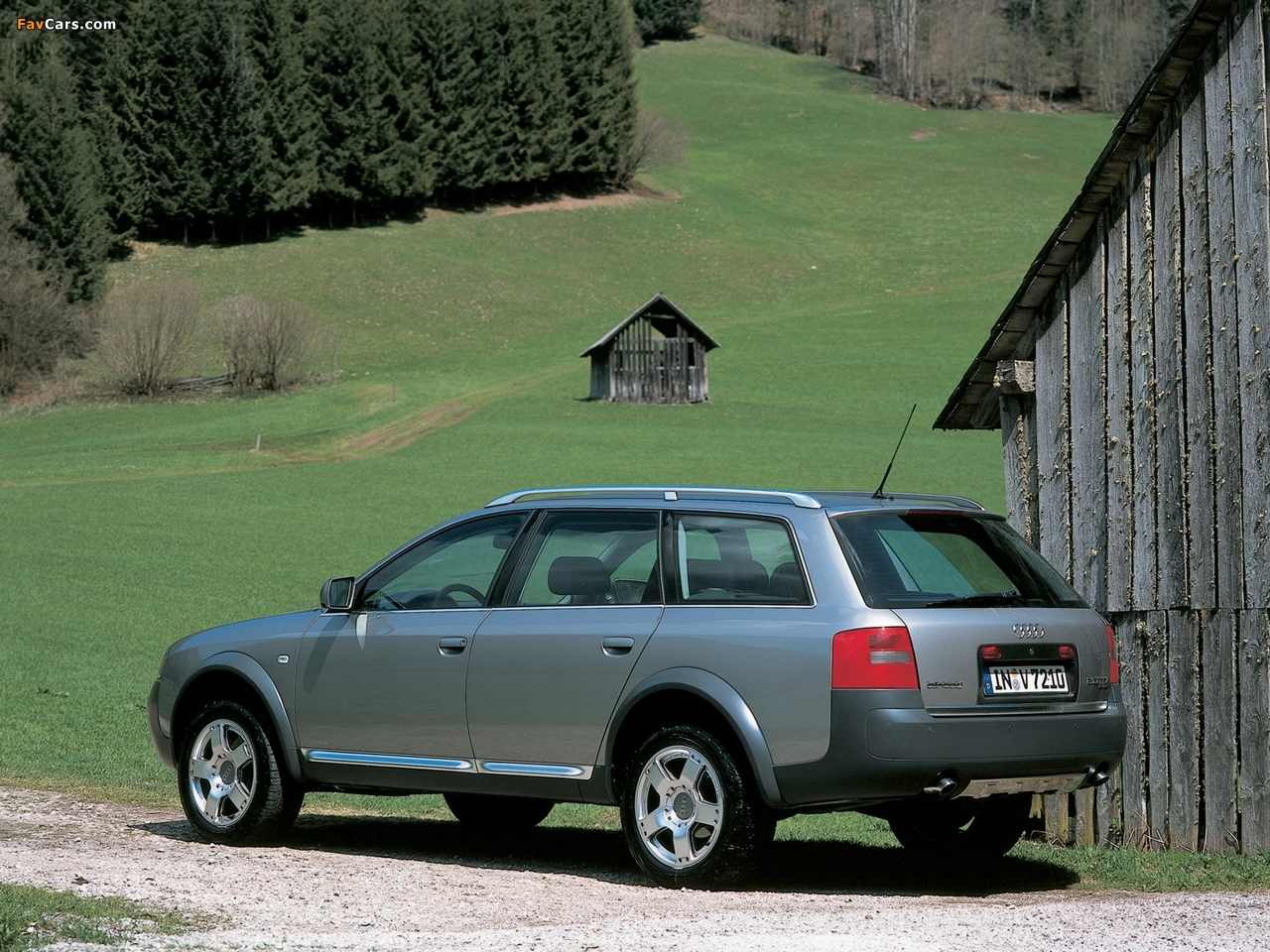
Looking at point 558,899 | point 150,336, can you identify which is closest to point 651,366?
point 150,336

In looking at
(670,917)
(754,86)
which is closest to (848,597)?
(670,917)

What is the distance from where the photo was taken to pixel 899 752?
6.41 meters

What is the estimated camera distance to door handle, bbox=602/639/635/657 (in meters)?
7.14

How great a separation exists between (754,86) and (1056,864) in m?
129

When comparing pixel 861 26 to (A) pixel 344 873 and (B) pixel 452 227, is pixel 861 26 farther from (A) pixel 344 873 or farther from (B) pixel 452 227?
(A) pixel 344 873

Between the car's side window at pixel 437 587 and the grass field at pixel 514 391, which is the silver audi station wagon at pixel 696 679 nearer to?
the car's side window at pixel 437 587

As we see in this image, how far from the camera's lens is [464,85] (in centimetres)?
9175

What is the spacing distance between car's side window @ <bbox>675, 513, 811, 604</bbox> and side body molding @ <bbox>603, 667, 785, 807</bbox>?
0.37 meters

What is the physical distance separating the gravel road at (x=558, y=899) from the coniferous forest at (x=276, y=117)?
63.4m

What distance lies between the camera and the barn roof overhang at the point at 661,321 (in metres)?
54.5

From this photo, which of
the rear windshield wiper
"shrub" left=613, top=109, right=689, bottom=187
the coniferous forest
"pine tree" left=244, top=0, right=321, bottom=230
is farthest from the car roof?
"shrub" left=613, top=109, right=689, bottom=187

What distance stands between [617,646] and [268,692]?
86.8 inches

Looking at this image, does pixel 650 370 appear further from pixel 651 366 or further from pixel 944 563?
pixel 944 563

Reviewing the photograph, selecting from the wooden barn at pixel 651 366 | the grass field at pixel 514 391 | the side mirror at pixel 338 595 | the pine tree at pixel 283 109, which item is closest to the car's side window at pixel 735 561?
the side mirror at pixel 338 595
